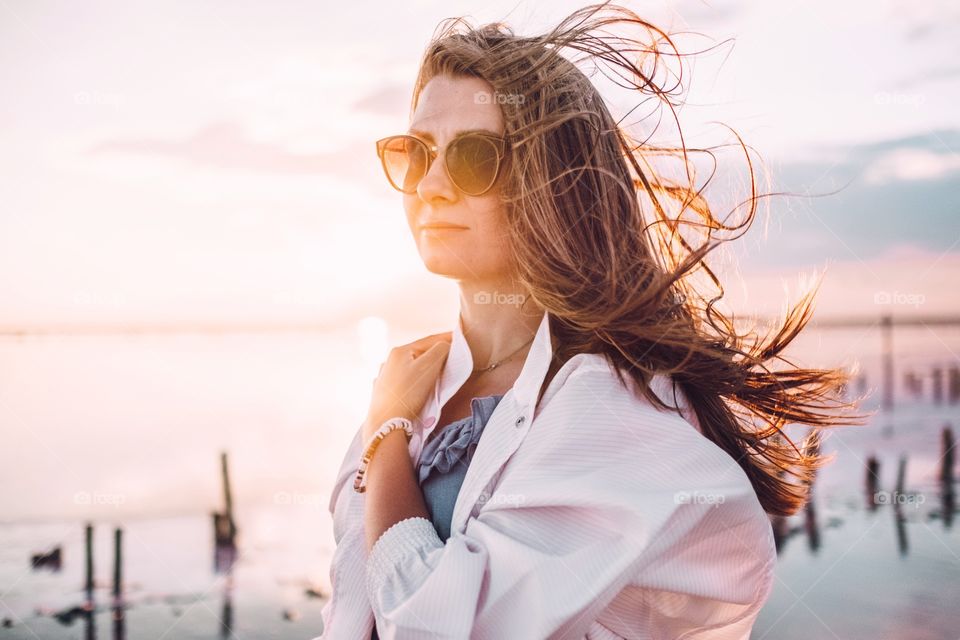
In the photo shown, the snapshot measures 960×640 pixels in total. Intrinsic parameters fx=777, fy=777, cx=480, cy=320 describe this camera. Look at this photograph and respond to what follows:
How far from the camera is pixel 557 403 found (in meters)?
1.84

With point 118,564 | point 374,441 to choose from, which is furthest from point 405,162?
point 118,564

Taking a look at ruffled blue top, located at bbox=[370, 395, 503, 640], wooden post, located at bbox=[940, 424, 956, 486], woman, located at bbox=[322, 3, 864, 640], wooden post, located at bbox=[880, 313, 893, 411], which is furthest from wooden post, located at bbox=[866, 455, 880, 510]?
ruffled blue top, located at bbox=[370, 395, 503, 640]

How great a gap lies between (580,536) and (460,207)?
39.8 inches

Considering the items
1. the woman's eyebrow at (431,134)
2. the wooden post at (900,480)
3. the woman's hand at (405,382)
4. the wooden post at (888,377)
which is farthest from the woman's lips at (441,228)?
the wooden post at (888,377)

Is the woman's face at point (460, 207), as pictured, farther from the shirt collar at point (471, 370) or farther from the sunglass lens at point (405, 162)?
the shirt collar at point (471, 370)

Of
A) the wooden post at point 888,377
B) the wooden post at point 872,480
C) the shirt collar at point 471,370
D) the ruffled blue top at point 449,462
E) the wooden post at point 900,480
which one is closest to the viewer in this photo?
the shirt collar at point 471,370

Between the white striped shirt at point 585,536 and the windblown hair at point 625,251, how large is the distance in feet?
0.46

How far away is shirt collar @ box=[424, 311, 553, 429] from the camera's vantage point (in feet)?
6.39

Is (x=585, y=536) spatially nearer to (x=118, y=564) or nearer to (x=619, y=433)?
(x=619, y=433)

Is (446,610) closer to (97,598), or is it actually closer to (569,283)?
(569,283)

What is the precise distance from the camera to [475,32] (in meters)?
2.50

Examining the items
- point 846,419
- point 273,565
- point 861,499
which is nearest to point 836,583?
point 861,499

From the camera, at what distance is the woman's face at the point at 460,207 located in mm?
2217

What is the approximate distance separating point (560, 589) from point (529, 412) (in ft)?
1.47
